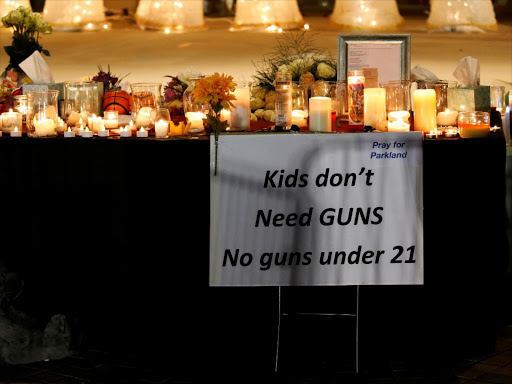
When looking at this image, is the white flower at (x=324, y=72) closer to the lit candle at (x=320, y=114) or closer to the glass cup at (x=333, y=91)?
the glass cup at (x=333, y=91)

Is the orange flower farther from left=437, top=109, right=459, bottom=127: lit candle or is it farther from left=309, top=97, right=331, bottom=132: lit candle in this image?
left=437, top=109, right=459, bottom=127: lit candle

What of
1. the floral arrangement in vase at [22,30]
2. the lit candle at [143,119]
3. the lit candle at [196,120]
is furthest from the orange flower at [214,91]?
the floral arrangement in vase at [22,30]

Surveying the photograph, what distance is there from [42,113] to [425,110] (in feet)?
5.39

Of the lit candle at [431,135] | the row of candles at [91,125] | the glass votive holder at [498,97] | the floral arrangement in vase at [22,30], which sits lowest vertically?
the lit candle at [431,135]

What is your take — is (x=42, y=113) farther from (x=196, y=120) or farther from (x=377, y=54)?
(x=377, y=54)

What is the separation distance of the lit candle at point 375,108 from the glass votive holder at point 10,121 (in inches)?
59.2

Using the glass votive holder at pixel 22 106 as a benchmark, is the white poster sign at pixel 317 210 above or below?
below

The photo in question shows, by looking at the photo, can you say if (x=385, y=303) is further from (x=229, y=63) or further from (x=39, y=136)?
(x=229, y=63)

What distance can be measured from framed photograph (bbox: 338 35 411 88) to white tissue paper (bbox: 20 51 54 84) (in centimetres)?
152

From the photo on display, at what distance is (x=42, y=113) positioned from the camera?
443 cm

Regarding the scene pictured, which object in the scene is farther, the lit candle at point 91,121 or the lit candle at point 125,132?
the lit candle at point 91,121

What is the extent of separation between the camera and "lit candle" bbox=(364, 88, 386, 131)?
4.38 m

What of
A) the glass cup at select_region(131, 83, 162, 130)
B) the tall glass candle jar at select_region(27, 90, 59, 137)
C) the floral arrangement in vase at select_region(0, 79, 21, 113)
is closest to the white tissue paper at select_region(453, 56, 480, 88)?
→ the glass cup at select_region(131, 83, 162, 130)

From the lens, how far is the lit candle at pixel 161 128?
4.25 meters
